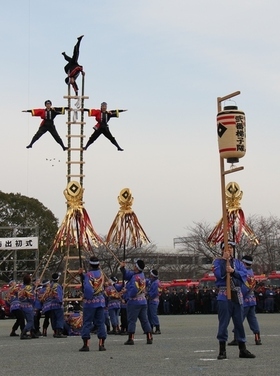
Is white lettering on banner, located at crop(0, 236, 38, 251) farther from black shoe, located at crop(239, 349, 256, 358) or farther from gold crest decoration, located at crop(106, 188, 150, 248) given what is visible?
black shoe, located at crop(239, 349, 256, 358)

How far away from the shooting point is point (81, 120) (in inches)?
775

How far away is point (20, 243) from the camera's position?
121ft

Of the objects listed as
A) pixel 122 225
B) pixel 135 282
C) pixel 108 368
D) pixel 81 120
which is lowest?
pixel 108 368

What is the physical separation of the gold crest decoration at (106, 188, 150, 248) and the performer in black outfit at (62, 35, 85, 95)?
286 centimetres

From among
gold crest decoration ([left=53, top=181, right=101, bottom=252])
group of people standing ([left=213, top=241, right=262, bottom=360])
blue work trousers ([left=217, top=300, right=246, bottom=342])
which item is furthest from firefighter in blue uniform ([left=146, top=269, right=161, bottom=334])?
blue work trousers ([left=217, top=300, right=246, bottom=342])

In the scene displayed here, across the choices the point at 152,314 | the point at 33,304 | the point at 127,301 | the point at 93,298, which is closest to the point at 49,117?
the point at 33,304

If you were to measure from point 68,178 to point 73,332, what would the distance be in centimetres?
365

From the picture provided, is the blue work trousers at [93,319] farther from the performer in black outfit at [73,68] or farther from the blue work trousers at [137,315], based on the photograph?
the performer in black outfit at [73,68]

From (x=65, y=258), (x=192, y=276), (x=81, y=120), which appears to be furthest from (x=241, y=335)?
(x=192, y=276)

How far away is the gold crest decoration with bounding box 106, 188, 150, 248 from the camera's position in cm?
1962

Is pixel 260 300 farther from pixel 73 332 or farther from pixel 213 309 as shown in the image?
pixel 73 332

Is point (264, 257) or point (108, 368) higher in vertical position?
point (264, 257)

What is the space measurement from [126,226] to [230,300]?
319 inches

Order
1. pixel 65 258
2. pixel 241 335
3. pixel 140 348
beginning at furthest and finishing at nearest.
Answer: pixel 65 258 → pixel 140 348 → pixel 241 335
